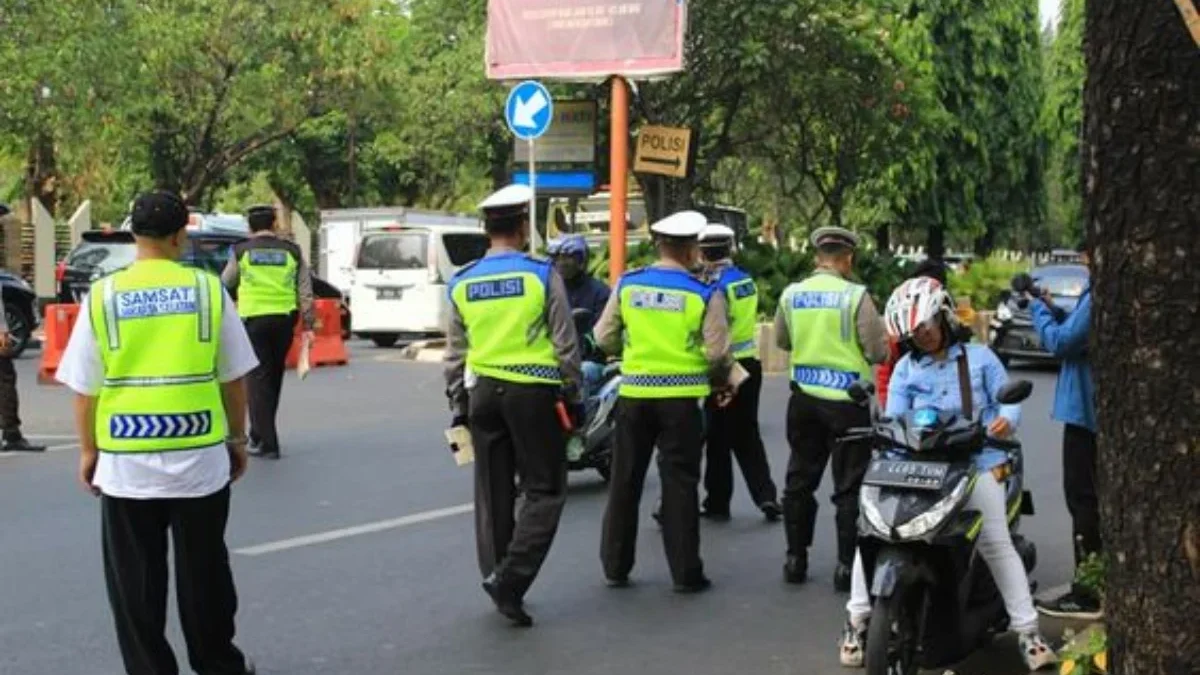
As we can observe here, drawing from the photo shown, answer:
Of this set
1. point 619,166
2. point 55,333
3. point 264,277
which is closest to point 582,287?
point 264,277

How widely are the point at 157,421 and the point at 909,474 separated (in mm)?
2539

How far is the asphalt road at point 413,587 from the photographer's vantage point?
6211mm

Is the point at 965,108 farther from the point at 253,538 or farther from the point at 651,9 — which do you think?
the point at 253,538

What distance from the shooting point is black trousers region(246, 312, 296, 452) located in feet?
37.6

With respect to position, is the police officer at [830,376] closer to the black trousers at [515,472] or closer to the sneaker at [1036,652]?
the black trousers at [515,472]

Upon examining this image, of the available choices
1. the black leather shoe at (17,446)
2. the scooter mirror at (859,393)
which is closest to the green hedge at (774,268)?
the black leather shoe at (17,446)

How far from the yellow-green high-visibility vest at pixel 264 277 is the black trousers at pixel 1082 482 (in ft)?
21.5

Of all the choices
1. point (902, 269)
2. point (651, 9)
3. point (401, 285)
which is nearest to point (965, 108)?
point (902, 269)

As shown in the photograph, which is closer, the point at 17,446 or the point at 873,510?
the point at 873,510

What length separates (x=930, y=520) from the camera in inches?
207

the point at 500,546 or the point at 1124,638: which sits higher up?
the point at 1124,638

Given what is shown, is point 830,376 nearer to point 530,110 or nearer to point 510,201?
point 510,201

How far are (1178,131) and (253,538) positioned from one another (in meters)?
6.26

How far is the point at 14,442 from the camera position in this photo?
1183 cm
